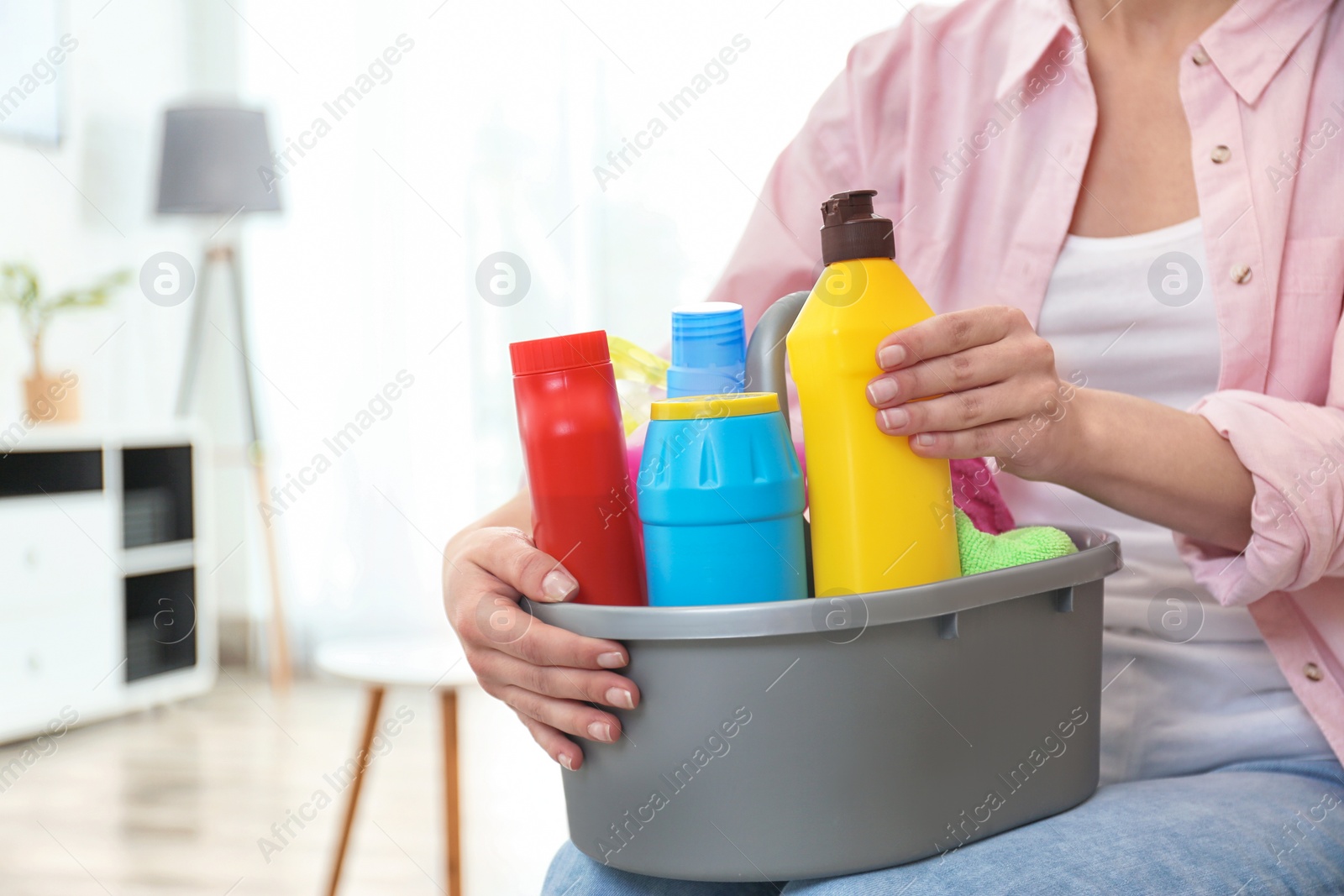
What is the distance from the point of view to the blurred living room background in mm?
2411

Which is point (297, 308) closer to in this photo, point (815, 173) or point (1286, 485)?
point (815, 173)

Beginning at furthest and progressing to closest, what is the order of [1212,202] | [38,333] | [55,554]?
[38,333] < [55,554] < [1212,202]

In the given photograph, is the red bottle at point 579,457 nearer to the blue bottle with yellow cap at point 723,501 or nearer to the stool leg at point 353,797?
the blue bottle with yellow cap at point 723,501

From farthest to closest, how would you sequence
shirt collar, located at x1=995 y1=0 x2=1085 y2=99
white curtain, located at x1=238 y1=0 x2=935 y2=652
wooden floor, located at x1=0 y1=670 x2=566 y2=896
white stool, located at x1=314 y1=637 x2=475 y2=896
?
white curtain, located at x1=238 y1=0 x2=935 y2=652
wooden floor, located at x1=0 y1=670 x2=566 y2=896
white stool, located at x1=314 y1=637 x2=475 y2=896
shirt collar, located at x1=995 y1=0 x2=1085 y2=99

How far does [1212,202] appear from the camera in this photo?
0.74 meters

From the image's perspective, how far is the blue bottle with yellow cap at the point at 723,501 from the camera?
49 centimetres

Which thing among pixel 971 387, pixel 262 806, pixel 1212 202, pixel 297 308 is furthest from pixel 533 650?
pixel 297 308

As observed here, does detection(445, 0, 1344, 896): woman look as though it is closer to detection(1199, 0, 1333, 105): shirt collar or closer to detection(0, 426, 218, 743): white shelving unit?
detection(1199, 0, 1333, 105): shirt collar

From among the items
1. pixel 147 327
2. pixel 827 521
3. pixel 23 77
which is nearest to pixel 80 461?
pixel 147 327

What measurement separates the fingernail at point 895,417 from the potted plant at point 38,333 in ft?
9.09

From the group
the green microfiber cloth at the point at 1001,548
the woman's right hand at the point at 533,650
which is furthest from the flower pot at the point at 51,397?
the green microfiber cloth at the point at 1001,548

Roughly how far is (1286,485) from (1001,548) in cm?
18

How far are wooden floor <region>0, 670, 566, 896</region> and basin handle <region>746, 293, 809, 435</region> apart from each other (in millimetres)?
1272

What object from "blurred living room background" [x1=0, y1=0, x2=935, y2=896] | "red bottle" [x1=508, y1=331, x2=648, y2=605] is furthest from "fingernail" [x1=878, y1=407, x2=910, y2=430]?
"blurred living room background" [x1=0, y1=0, x2=935, y2=896]
